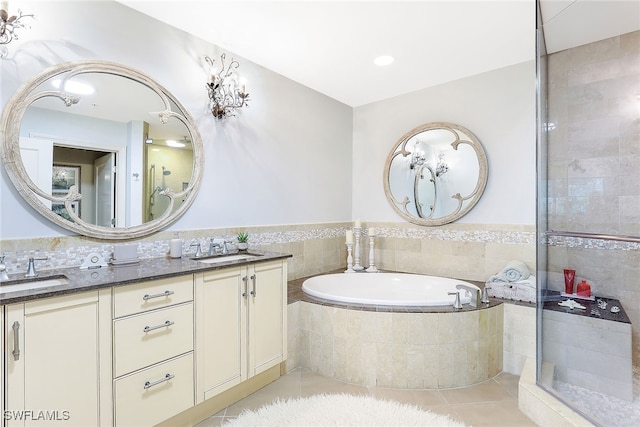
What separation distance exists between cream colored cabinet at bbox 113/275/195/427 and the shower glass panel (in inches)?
83.9

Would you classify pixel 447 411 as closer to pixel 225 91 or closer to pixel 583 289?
pixel 583 289

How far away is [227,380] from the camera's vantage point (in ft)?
6.64

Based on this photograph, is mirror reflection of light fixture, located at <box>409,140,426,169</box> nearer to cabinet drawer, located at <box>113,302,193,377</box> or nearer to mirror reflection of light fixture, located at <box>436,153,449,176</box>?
mirror reflection of light fixture, located at <box>436,153,449,176</box>

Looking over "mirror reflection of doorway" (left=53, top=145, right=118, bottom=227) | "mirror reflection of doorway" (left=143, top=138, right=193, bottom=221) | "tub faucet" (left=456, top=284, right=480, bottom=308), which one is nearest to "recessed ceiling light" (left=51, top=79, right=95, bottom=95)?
"mirror reflection of doorway" (left=53, top=145, right=118, bottom=227)

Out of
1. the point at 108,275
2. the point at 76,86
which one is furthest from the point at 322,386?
the point at 76,86

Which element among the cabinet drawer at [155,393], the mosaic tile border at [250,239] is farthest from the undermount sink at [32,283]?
the cabinet drawer at [155,393]

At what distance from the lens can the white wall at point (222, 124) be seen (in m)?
1.74

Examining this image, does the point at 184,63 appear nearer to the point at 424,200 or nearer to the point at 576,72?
the point at 424,200

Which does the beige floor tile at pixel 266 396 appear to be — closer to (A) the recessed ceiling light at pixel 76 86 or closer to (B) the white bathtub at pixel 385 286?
(B) the white bathtub at pixel 385 286

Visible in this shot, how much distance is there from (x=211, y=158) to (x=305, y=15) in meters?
1.22

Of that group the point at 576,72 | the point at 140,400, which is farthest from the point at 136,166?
the point at 576,72

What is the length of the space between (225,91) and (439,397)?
107 inches

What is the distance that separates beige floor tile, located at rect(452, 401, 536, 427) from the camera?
1.92 m

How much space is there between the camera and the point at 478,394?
7.36ft
